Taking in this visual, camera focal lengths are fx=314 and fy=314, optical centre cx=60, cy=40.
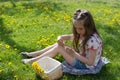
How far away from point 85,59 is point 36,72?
835mm

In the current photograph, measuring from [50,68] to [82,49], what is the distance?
0.64 meters

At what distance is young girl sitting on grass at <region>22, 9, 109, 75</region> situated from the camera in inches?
202

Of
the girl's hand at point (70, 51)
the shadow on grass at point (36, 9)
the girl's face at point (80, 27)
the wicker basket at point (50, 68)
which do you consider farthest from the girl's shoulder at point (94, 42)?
the shadow on grass at point (36, 9)

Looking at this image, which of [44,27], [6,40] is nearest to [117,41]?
[44,27]

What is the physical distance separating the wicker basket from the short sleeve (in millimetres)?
583

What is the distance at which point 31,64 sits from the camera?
555 centimetres

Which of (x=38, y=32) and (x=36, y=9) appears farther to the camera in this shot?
(x=36, y=9)

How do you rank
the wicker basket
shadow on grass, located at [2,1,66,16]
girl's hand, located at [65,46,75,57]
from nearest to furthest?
the wicker basket < girl's hand, located at [65,46,75,57] < shadow on grass, located at [2,1,66,16]

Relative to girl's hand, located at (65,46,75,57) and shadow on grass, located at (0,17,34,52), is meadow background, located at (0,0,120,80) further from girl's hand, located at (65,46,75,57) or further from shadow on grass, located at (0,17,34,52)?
girl's hand, located at (65,46,75,57)

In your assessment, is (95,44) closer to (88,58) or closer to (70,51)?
(88,58)

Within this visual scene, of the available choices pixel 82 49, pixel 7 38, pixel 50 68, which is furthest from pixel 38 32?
pixel 82 49

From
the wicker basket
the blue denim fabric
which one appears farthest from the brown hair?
the wicker basket

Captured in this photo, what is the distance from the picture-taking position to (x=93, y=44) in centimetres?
516

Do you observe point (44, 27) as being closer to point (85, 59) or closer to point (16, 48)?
point (16, 48)
